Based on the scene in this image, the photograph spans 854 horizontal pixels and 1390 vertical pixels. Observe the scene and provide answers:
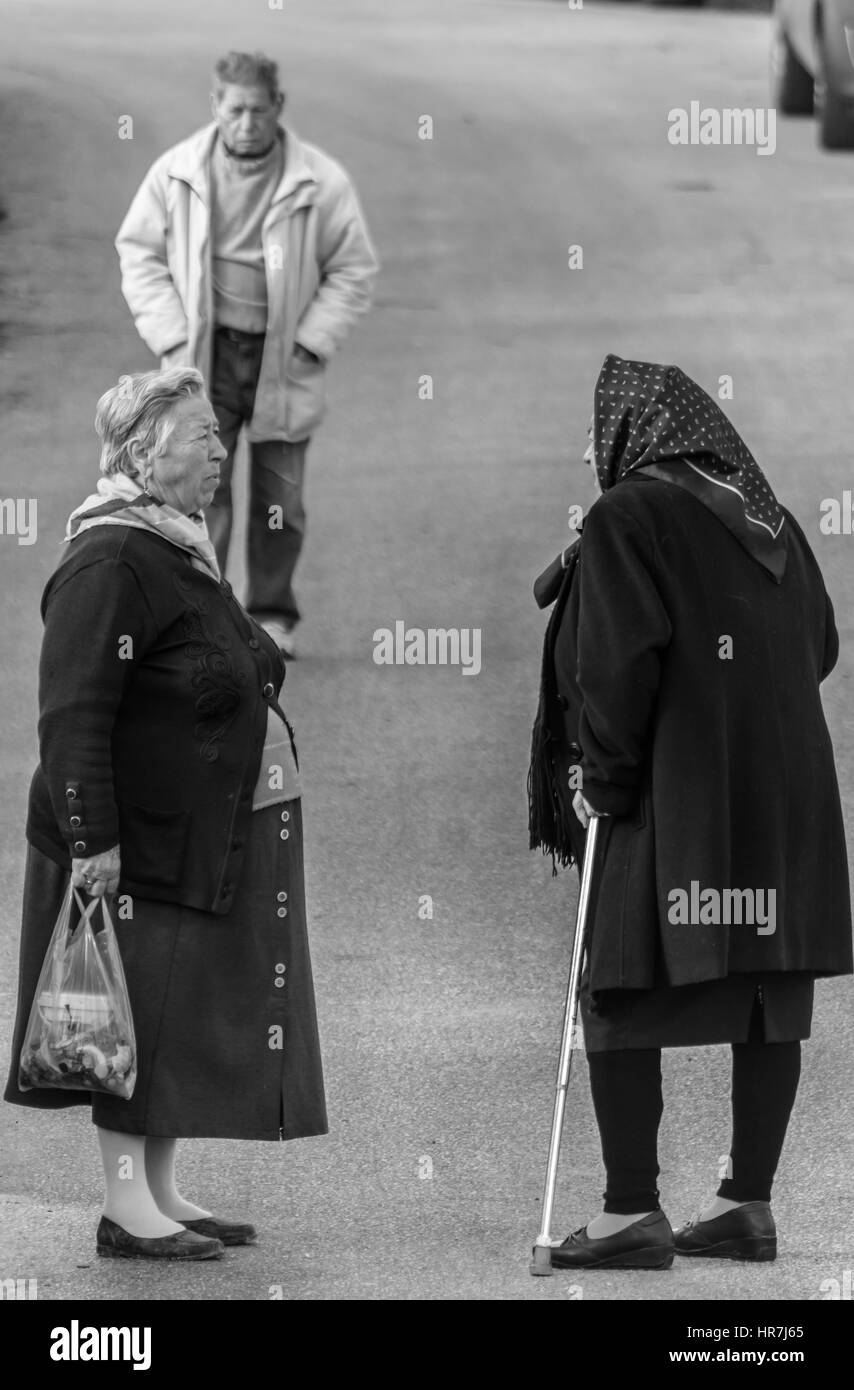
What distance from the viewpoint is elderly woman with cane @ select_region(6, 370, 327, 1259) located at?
4.75 m

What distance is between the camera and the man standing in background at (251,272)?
26.5 ft

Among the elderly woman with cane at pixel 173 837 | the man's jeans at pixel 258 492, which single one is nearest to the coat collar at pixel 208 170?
the man's jeans at pixel 258 492

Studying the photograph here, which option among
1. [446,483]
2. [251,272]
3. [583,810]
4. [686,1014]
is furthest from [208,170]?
[686,1014]

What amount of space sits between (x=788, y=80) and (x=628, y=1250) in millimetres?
11914

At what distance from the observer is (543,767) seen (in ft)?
16.7

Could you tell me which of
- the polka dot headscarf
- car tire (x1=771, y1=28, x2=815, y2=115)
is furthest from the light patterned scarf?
car tire (x1=771, y1=28, x2=815, y2=115)

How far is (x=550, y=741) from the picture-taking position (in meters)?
5.07

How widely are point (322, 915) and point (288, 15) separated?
13414mm

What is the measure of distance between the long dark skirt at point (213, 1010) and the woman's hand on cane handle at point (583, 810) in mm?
627

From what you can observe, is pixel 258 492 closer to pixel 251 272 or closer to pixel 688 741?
pixel 251 272

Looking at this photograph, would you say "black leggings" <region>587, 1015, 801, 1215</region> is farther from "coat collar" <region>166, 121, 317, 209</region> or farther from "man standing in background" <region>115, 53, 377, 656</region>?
"coat collar" <region>166, 121, 317, 209</region>

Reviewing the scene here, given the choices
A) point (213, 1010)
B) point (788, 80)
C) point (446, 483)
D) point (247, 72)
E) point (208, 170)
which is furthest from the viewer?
point (788, 80)

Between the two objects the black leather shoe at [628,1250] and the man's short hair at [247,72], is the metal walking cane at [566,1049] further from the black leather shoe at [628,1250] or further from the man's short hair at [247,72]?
the man's short hair at [247,72]

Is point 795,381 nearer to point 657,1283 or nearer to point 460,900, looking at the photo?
point 460,900
